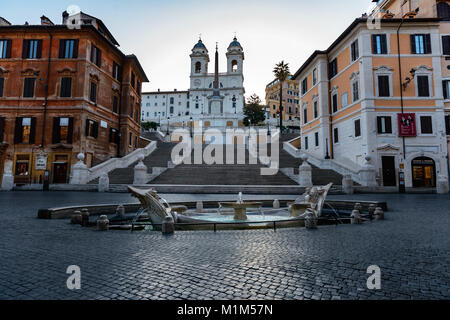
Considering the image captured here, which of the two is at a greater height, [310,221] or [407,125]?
[407,125]

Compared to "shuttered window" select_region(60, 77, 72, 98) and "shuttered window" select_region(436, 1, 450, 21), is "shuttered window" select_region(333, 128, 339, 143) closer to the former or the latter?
"shuttered window" select_region(436, 1, 450, 21)

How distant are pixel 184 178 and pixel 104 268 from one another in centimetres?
1828

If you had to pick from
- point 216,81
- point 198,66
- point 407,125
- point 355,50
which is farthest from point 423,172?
point 198,66

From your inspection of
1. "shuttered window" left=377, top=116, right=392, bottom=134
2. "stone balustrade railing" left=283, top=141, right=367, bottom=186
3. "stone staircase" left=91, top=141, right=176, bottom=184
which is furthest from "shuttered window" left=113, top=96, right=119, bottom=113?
"shuttered window" left=377, top=116, right=392, bottom=134

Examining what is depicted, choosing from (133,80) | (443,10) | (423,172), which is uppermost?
(443,10)

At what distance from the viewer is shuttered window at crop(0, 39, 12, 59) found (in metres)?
26.5

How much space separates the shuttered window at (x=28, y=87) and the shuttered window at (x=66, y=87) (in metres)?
2.84

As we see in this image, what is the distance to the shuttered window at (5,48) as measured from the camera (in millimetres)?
26500

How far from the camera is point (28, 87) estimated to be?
2622cm

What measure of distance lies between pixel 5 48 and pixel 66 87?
7.29 m

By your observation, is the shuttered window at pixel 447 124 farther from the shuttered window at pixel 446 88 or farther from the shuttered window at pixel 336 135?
the shuttered window at pixel 336 135

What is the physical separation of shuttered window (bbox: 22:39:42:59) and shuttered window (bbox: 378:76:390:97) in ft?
107

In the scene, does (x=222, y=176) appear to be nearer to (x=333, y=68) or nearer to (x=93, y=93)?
(x=93, y=93)
